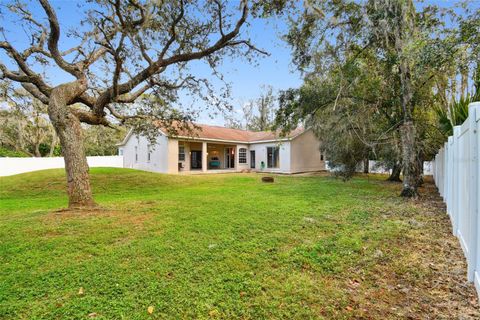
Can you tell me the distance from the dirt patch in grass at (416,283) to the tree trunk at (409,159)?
484 centimetres

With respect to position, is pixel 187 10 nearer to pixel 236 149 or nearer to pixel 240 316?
pixel 240 316

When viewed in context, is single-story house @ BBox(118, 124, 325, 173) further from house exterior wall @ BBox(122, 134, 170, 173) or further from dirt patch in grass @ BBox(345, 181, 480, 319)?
dirt patch in grass @ BBox(345, 181, 480, 319)

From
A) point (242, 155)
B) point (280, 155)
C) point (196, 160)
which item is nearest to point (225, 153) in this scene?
point (242, 155)

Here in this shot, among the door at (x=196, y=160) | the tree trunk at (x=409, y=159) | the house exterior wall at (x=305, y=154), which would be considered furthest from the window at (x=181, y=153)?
the tree trunk at (x=409, y=159)

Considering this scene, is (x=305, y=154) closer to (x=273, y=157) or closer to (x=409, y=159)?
(x=273, y=157)

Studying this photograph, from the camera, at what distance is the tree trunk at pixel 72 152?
6.86m

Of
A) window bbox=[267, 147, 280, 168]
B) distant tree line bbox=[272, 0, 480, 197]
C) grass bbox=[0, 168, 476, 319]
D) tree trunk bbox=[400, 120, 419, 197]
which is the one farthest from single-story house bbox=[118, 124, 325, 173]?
grass bbox=[0, 168, 476, 319]

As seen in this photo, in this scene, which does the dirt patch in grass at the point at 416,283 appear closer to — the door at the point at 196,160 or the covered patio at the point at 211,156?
the covered patio at the point at 211,156

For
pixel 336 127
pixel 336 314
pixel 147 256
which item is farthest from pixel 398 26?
pixel 147 256

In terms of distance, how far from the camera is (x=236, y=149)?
953 inches

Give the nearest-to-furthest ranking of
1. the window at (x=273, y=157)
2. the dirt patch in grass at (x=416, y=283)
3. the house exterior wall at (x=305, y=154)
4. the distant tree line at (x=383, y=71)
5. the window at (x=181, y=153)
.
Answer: the dirt patch in grass at (x=416, y=283)
the distant tree line at (x=383, y=71)
the window at (x=181, y=153)
the house exterior wall at (x=305, y=154)
the window at (x=273, y=157)

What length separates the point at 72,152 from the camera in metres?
6.88

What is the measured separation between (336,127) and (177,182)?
916 centimetres

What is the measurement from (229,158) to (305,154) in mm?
7310
